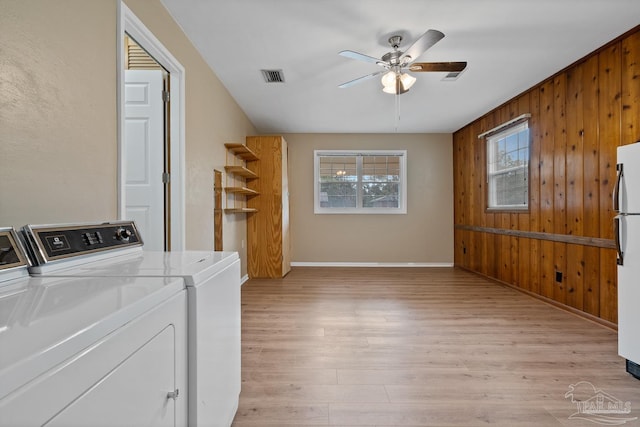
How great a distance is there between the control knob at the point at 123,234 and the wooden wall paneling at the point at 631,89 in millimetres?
3592

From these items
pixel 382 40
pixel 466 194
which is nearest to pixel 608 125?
pixel 382 40

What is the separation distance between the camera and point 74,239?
1.11 meters

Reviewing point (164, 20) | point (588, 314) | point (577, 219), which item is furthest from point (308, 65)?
point (588, 314)

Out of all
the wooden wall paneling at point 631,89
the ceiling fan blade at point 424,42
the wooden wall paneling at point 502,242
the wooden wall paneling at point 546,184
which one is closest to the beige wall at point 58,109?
the ceiling fan blade at point 424,42

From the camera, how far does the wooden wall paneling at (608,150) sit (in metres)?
2.59

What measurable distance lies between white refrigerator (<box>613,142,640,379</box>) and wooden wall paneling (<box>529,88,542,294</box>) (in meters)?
1.80

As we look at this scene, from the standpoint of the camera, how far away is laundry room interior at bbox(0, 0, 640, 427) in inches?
35.5

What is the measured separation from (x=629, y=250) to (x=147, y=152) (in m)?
3.34

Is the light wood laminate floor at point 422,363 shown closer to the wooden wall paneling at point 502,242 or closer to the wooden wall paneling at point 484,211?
the wooden wall paneling at point 502,242

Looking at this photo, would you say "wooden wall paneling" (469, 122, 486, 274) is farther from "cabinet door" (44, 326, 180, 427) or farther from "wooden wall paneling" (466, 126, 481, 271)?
"cabinet door" (44, 326, 180, 427)

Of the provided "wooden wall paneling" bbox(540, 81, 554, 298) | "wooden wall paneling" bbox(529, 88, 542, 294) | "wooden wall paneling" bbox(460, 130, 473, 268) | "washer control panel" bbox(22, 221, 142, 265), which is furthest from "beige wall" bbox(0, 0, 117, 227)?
"wooden wall paneling" bbox(460, 130, 473, 268)

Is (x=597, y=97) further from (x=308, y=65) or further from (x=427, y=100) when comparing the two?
(x=308, y=65)

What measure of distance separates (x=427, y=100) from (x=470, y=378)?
11.0 ft

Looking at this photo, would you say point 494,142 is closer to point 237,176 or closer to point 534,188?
point 534,188
